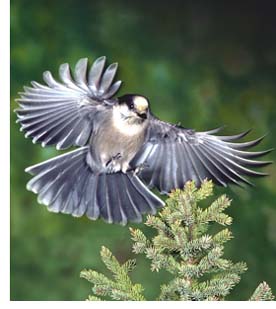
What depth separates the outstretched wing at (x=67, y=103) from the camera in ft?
6.83

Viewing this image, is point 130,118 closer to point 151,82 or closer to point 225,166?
point 151,82

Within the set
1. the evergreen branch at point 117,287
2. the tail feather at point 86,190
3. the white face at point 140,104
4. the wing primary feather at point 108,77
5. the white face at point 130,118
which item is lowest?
the evergreen branch at point 117,287

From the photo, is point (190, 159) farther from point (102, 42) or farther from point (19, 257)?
point (19, 257)

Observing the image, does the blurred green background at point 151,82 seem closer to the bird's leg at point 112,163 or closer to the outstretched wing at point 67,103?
the outstretched wing at point 67,103

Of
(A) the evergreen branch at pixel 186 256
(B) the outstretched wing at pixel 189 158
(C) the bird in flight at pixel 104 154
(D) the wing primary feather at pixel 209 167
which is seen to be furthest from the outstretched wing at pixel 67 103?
(A) the evergreen branch at pixel 186 256

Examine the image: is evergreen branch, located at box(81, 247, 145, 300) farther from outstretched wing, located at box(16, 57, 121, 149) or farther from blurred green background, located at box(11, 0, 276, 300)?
outstretched wing, located at box(16, 57, 121, 149)

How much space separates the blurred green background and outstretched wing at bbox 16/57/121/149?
1.1 inches

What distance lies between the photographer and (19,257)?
2.11 metres

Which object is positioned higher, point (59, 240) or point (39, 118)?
point (39, 118)

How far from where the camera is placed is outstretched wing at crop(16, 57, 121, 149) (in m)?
2.08
